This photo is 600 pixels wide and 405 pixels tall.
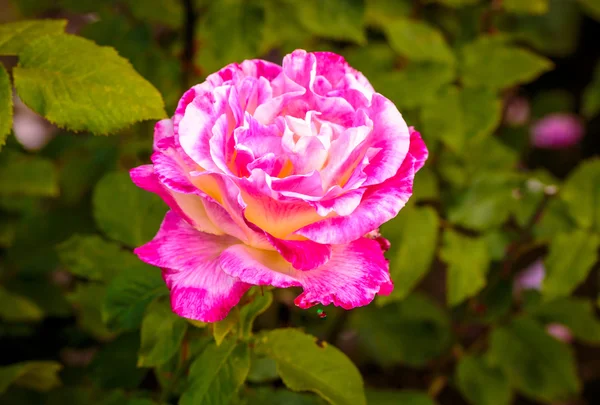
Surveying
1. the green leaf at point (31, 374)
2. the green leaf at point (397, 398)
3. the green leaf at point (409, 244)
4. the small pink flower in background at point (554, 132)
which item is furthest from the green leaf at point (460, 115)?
the small pink flower in background at point (554, 132)

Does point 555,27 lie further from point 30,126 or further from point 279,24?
point 30,126

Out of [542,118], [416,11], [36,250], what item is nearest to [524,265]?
[542,118]

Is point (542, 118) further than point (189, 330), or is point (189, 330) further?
point (542, 118)

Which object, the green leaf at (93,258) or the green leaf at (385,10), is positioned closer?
the green leaf at (93,258)

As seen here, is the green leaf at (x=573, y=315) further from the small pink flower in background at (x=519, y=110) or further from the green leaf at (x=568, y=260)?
the small pink flower in background at (x=519, y=110)

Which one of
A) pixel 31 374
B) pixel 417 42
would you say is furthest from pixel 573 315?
pixel 31 374

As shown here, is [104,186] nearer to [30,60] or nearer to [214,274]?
[30,60]
